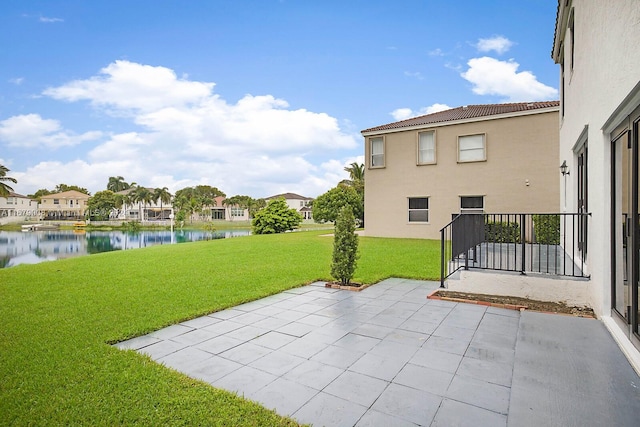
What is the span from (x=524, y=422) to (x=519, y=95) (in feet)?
70.2

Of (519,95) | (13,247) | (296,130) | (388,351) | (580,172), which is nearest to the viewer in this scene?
(388,351)

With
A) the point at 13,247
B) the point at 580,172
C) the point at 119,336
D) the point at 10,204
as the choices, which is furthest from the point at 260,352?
the point at 10,204

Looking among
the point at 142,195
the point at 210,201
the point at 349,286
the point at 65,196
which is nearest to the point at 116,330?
the point at 349,286

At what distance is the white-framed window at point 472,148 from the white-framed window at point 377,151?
3.81 metres

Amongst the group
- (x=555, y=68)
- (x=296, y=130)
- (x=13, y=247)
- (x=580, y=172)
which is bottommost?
(x=13, y=247)

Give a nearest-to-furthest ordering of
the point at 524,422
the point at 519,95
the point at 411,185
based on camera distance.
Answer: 1. the point at 524,422
2. the point at 411,185
3. the point at 519,95

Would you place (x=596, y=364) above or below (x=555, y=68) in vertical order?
below

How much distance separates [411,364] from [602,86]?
388 cm

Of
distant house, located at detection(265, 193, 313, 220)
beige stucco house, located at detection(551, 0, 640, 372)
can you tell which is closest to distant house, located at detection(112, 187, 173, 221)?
distant house, located at detection(265, 193, 313, 220)

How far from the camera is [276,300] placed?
231 inches

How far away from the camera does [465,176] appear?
15969 millimetres

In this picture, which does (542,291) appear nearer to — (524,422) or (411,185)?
(524,422)

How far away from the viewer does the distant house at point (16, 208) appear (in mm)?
45456

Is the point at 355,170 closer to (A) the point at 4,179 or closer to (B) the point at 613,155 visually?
(A) the point at 4,179
